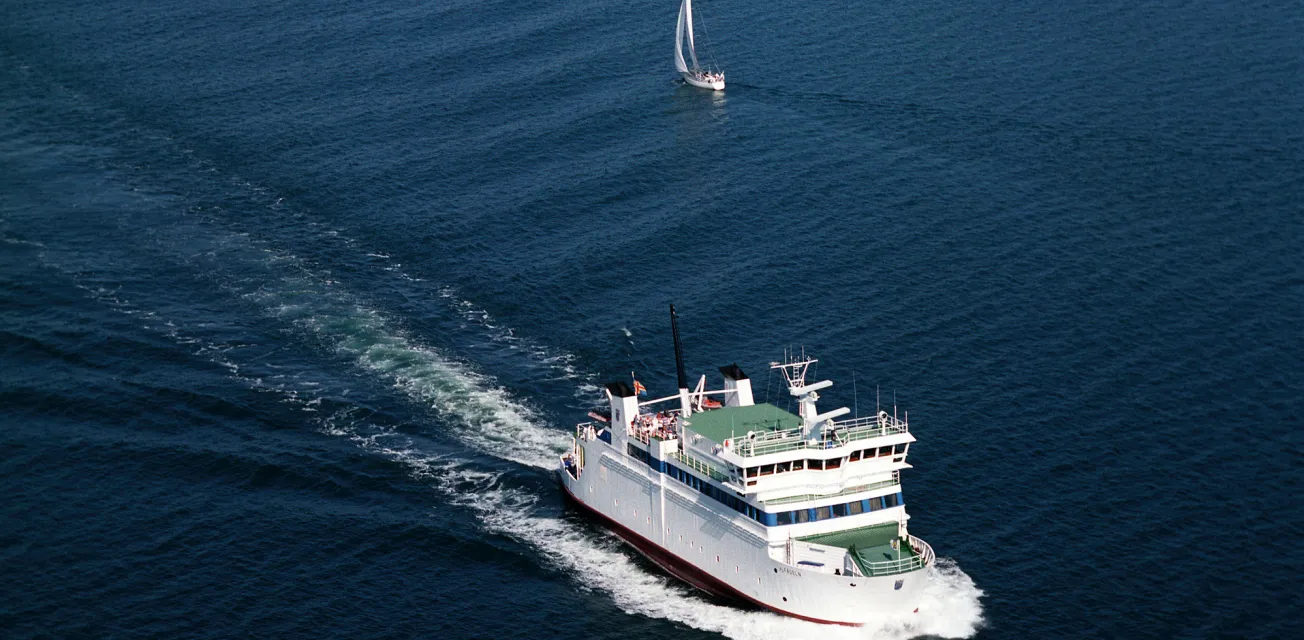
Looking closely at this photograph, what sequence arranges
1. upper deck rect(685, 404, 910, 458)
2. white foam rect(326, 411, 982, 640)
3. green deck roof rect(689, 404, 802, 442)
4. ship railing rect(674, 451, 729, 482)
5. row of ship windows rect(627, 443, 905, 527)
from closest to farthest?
white foam rect(326, 411, 982, 640), row of ship windows rect(627, 443, 905, 527), upper deck rect(685, 404, 910, 458), ship railing rect(674, 451, 729, 482), green deck roof rect(689, 404, 802, 442)

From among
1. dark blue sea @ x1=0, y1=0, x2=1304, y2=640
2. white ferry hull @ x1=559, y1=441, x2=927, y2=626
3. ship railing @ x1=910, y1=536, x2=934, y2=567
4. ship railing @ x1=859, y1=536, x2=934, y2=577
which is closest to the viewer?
ship railing @ x1=859, y1=536, x2=934, y2=577

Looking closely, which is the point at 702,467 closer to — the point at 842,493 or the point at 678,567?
the point at 678,567

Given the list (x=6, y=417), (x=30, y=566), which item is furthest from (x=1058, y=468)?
(x=6, y=417)

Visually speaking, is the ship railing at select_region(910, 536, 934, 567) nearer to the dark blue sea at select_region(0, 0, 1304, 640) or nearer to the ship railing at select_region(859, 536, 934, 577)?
the ship railing at select_region(859, 536, 934, 577)

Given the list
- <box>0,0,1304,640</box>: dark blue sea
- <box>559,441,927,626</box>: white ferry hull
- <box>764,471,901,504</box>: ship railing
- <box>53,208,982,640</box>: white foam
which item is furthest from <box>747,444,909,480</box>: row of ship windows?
<box>0,0,1304,640</box>: dark blue sea

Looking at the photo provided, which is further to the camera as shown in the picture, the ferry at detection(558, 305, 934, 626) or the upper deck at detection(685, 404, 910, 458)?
the upper deck at detection(685, 404, 910, 458)

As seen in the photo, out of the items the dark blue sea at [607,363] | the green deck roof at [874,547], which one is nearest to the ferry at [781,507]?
the green deck roof at [874,547]

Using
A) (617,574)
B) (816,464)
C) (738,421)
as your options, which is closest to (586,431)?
(617,574)
